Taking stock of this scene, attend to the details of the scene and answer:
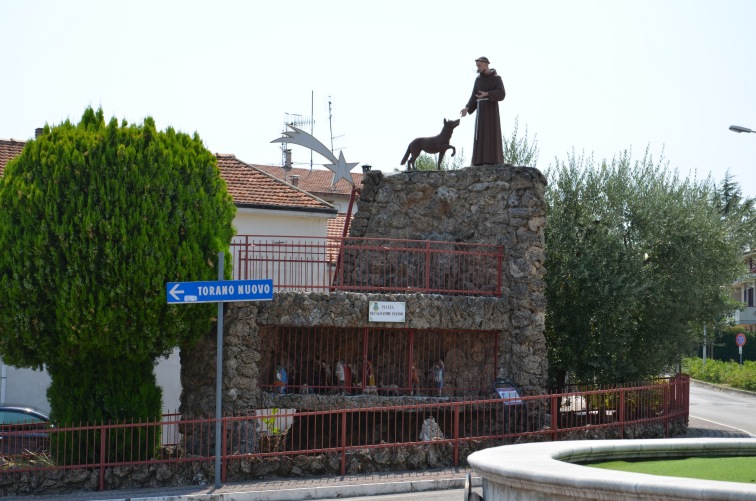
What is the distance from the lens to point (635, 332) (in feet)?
76.6

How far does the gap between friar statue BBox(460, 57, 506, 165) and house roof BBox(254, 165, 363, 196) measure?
2524cm

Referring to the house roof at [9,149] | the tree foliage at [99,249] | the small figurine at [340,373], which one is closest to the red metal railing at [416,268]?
the small figurine at [340,373]

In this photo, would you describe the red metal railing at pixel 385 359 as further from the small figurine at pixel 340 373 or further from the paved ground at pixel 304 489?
the paved ground at pixel 304 489

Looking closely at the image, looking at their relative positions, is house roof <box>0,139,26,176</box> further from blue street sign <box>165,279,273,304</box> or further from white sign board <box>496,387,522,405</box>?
white sign board <box>496,387,522,405</box>

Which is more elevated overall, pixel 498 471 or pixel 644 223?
pixel 644 223

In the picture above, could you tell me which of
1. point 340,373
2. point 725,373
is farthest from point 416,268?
point 725,373

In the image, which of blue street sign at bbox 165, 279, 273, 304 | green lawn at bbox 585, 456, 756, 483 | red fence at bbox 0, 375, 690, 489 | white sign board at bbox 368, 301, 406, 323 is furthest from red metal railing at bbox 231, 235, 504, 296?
green lawn at bbox 585, 456, 756, 483

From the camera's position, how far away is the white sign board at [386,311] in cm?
1839

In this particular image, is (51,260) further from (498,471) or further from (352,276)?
(498,471)

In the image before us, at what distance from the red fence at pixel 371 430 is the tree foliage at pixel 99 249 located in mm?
726

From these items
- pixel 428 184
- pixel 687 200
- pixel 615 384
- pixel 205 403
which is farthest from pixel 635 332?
pixel 205 403

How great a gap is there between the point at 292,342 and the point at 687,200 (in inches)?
400

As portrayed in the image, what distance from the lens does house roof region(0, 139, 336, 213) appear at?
90.2 feet

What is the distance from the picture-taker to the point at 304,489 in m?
15.0
